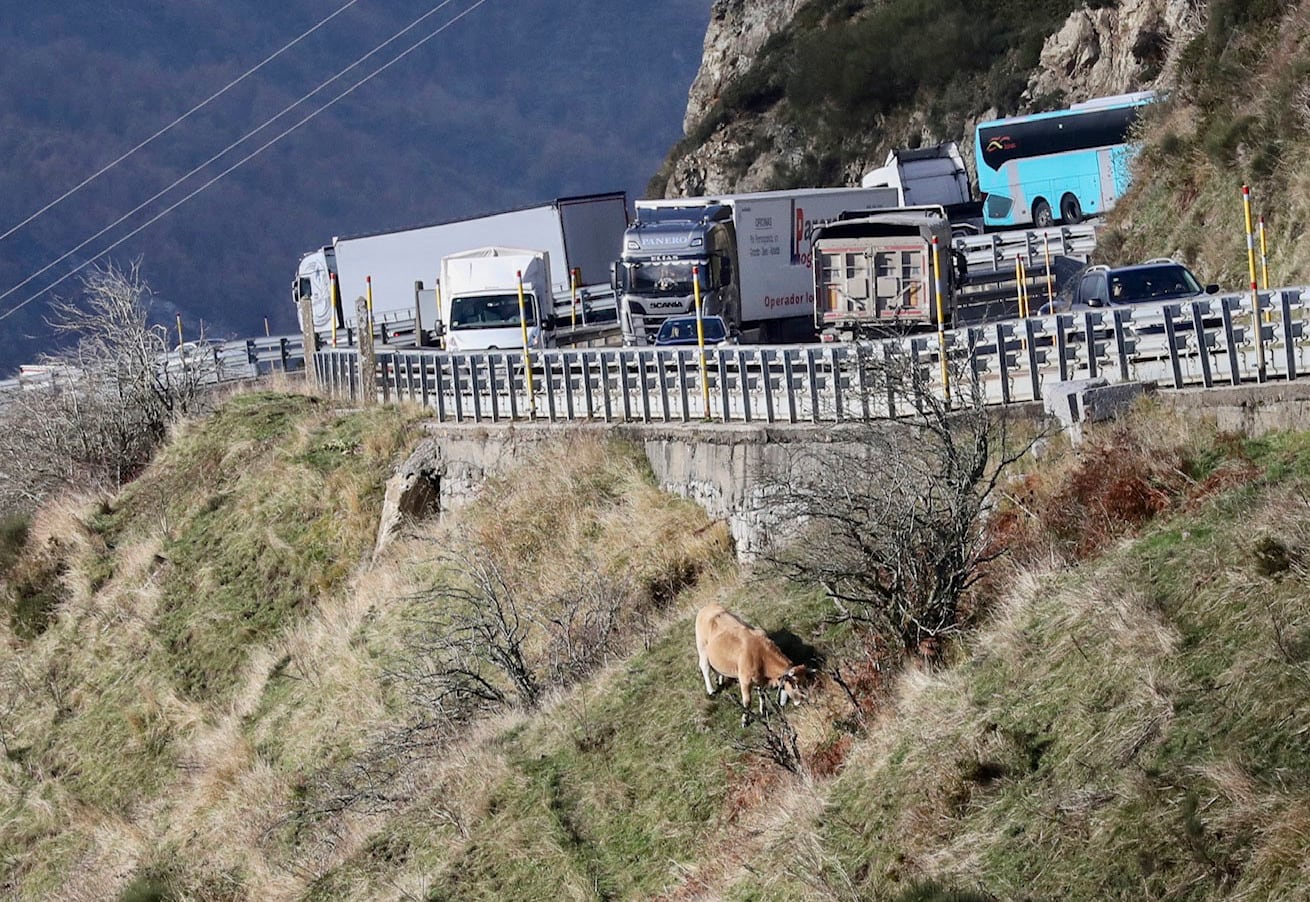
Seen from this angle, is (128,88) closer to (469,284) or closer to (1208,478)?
(469,284)

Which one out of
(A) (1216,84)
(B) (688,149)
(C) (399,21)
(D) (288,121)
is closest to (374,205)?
(D) (288,121)

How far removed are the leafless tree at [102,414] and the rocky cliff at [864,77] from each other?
26372 mm

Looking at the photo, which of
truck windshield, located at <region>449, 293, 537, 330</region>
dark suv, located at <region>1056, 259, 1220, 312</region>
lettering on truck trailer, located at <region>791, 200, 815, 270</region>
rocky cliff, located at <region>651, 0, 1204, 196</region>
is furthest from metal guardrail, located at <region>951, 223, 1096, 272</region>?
dark suv, located at <region>1056, 259, 1220, 312</region>

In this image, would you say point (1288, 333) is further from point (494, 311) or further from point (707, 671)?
point (494, 311)

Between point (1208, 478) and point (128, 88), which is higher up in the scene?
point (128, 88)

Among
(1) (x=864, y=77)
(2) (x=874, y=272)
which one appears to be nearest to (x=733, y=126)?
(1) (x=864, y=77)

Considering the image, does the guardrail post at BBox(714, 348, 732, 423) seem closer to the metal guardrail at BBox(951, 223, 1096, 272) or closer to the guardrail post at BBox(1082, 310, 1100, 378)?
the guardrail post at BBox(1082, 310, 1100, 378)

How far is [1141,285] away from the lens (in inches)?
838

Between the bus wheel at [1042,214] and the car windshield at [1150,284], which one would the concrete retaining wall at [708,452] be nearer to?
the car windshield at [1150,284]

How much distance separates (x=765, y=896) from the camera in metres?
10.0

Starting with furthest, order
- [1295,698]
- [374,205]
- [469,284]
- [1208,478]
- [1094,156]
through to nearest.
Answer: [374,205] < [1094,156] < [469,284] < [1208,478] < [1295,698]

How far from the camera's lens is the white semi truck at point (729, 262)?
33.4 meters

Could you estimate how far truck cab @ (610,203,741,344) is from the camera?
33250mm

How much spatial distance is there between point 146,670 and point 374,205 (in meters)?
97.4
